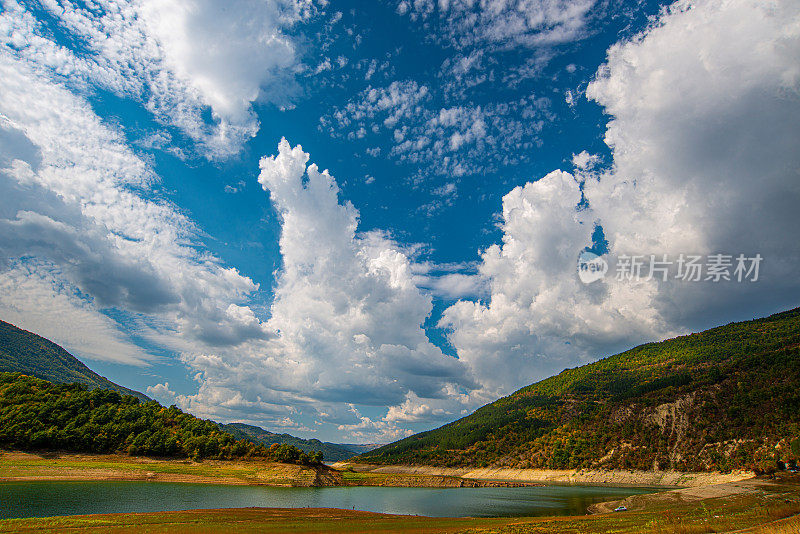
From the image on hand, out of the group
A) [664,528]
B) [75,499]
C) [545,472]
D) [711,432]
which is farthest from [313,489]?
[711,432]

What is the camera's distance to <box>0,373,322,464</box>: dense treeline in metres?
99.8

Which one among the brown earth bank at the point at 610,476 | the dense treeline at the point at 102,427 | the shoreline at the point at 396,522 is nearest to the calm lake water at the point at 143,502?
the shoreline at the point at 396,522

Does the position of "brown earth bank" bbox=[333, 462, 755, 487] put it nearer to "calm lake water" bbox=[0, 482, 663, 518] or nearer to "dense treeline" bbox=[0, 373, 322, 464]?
"calm lake water" bbox=[0, 482, 663, 518]

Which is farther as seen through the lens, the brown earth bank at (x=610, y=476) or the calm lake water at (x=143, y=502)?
the brown earth bank at (x=610, y=476)

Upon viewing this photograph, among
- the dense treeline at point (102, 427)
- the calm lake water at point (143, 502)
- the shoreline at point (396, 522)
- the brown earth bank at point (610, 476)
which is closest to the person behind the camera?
the shoreline at point (396, 522)

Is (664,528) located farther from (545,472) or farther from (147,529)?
(545,472)

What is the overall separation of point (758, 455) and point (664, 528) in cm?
13277

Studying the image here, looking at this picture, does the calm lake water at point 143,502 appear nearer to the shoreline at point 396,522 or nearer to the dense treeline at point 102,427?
the shoreline at point 396,522

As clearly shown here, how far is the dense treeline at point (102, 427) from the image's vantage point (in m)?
99.8

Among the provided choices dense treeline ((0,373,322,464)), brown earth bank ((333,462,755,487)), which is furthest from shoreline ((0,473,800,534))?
brown earth bank ((333,462,755,487))

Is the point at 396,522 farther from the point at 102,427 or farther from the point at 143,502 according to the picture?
the point at 102,427

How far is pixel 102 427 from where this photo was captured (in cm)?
11131

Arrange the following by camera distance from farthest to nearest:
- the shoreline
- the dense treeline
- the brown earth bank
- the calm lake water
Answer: the brown earth bank < the dense treeline < the calm lake water < the shoreline

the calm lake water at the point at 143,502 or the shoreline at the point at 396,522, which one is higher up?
the shoreline at the point at 396,522
